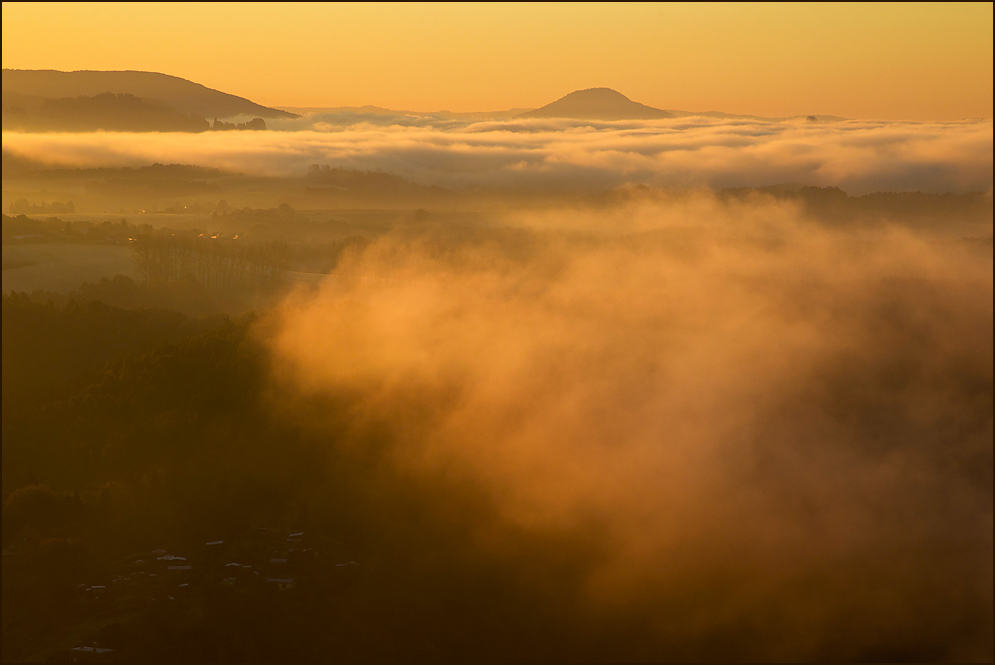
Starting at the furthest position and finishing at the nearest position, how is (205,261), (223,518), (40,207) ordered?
(40,207), (205,261), (223,518)

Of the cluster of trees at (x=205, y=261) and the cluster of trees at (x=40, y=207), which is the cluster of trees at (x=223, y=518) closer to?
the cluster of trees at (x=205, y=261)

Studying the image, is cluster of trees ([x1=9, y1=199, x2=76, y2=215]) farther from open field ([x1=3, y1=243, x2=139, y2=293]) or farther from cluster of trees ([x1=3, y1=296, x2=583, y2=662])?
cluster of trees ([x1=3, y1=296, x2=583, y2=662])

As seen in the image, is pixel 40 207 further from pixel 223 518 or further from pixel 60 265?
pixel 223 518

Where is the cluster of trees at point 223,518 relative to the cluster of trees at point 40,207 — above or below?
below

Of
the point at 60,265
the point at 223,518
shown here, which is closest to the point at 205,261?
the point at 60,265

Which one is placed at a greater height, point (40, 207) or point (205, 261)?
point (40, 207)

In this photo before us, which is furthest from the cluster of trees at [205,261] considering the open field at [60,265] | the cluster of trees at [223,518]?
the cluster of trees at [223,518]

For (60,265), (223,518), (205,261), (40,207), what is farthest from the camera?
(40,207)

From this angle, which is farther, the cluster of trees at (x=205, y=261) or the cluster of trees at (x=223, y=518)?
the cluster of trees at (x=205, y=261)

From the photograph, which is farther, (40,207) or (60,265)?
(40,207)

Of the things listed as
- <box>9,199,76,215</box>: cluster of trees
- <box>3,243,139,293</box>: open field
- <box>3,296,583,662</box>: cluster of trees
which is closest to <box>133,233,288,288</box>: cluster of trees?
<box>3,243,139,293</box>: open field

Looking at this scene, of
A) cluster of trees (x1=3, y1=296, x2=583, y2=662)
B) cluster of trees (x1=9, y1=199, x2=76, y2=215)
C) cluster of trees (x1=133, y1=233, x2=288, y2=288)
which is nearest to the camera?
cluster of trees (x1=3, y1=296, x2=583, y2=662)
